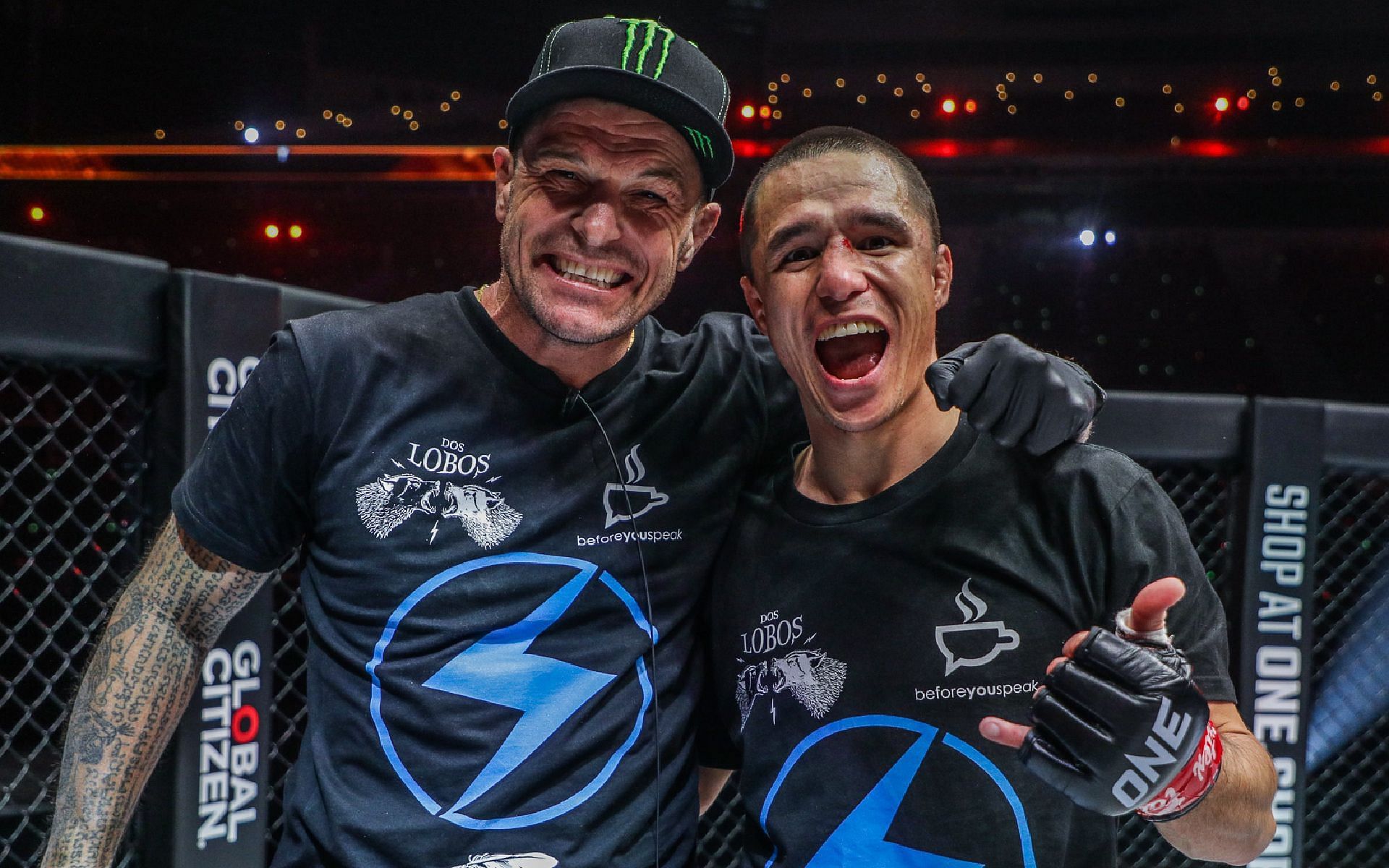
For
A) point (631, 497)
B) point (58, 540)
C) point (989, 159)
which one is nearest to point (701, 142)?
point (631, 497)

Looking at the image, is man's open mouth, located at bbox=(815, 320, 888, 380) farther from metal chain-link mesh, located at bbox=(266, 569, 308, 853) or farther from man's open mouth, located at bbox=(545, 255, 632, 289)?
metal chain-link mesh, located at bbox=(266, 569, 308, 853)

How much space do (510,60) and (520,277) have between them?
4673mm

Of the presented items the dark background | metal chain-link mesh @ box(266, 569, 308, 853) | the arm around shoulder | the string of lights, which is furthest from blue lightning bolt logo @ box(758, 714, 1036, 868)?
the string of lights

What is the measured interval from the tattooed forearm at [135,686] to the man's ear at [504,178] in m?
0.48

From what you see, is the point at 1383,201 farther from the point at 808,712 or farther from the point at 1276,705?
the point at 808,712

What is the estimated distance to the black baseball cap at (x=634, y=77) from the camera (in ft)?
3.44

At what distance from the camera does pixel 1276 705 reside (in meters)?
1.43

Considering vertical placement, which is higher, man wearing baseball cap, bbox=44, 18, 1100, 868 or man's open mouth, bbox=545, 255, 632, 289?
man's open mouth, bbox=545, 255, 632, 289

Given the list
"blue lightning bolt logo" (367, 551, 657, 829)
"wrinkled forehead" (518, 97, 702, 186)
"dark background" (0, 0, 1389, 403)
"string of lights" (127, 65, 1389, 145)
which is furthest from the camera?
"string of lights" (127, 65, 1389, 145)

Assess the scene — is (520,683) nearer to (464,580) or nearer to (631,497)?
(464,580)

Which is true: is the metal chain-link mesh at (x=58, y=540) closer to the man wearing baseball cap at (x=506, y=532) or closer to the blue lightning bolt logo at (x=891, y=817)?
the man wearing baseball cap at (x=506, y=532)

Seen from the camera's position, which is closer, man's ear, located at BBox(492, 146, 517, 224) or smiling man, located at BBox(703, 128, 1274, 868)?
smiling man, located at BBox(703, 128, 1274, 868)

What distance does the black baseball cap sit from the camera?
105 centimetres

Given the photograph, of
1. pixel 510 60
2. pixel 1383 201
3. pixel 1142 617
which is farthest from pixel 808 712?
pixel 1383 201
